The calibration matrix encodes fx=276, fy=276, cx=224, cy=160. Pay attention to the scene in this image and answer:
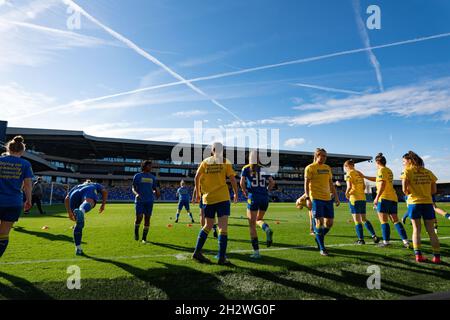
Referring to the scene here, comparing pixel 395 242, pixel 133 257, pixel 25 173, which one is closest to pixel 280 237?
pixel 395 242

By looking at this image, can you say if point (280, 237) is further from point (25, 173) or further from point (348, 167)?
point (25, 173)

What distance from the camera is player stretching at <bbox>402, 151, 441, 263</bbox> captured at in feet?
17.2

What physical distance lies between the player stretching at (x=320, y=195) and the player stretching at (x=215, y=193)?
70.8 inches

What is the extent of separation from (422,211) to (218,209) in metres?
3.95

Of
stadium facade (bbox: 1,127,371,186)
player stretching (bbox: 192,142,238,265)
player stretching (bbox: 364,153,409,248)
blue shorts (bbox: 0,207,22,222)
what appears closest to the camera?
blue shorts (bbox: 0,207,22,222)

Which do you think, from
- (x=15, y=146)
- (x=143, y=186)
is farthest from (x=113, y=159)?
(x=15, y=146)

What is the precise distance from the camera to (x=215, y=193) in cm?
520

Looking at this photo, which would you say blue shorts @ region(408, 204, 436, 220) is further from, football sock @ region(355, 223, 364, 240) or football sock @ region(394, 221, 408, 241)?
football sock @ region(355, 223, 364, 240)

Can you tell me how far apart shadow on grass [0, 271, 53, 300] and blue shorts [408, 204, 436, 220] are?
6.19 metres

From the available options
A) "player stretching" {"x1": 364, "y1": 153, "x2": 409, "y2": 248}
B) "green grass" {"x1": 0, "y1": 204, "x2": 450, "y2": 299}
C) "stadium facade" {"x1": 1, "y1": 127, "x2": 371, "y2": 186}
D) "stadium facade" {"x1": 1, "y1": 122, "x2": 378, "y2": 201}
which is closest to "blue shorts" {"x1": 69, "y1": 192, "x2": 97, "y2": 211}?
"green grass" {"x1": 0, "y1": 204, "x2": 450, "y2": 299}

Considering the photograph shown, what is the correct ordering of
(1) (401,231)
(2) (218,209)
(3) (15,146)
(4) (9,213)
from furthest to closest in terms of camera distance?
(1) (401,231)
(2) (218,209)
(3) (15,146)
(4) (9,213)

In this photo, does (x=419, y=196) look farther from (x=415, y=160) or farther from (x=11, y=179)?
(x=11, y=179)

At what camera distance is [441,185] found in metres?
74.9

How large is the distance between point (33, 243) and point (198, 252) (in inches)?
182
